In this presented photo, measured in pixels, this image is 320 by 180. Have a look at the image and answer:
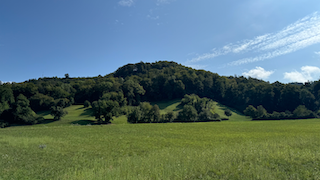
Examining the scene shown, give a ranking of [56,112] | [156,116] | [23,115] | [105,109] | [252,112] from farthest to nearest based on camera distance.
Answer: [252,112]
[56,112]
[156,116]
[23,115]
[105,109]

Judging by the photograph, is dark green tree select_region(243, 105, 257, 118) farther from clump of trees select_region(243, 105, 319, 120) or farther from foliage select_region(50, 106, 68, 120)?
foliage select_region(50, 106, 68, 120)

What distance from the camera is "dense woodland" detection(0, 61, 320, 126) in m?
78.4

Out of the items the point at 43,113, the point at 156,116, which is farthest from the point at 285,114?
the point at 43,113

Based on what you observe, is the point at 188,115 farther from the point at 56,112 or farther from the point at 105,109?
the point at 56,112

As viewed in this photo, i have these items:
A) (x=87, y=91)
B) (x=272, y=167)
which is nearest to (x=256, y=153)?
(x=272, y=167)

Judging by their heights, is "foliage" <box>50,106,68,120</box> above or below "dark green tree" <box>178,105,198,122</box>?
above

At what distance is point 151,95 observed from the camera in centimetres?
15075

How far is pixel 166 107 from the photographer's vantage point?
124438 mm

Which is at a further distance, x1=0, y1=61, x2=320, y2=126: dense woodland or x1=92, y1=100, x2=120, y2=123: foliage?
x1=0, y1=61, x2=320, y2=126: dense woodland

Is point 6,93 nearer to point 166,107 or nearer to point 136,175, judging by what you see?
point 166,107

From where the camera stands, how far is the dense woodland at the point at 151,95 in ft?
257

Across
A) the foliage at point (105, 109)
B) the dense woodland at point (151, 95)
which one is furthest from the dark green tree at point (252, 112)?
the foliage at point (105, 109)

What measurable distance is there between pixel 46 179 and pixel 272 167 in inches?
573

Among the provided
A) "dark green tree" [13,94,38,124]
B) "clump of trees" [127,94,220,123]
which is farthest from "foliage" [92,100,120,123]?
"dark green tree" [13,94,38,124]
